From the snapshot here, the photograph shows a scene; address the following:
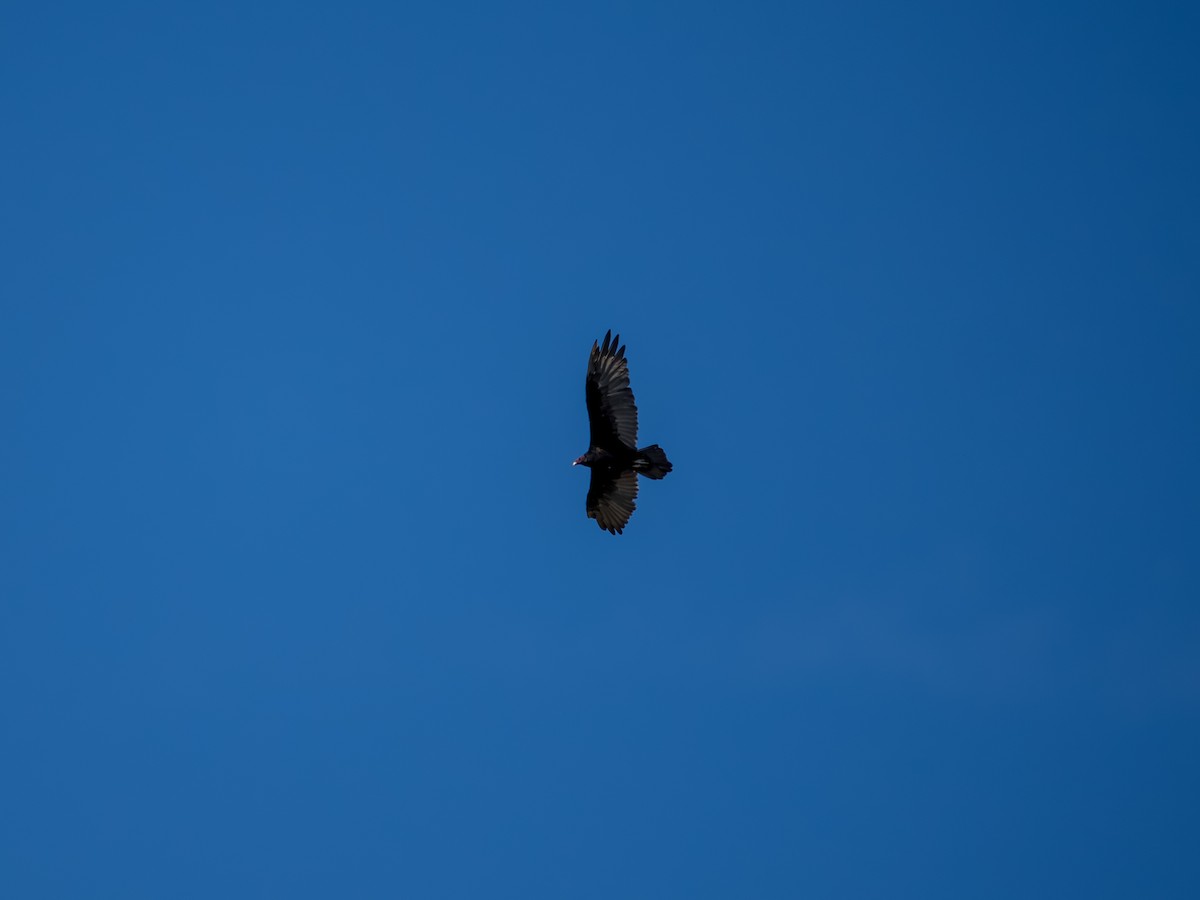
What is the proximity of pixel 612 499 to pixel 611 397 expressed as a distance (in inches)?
144

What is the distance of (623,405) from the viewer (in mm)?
45000

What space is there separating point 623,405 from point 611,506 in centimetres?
374

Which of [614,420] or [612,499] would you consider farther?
[612,499]

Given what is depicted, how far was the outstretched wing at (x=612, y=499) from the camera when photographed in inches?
1842

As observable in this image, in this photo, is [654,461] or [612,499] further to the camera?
[612,499]

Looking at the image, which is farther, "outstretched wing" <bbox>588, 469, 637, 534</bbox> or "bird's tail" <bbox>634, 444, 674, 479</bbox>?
"outstretched wing" <bbox>588, 469, 637, 534</bbox>

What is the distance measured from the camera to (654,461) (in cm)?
4459

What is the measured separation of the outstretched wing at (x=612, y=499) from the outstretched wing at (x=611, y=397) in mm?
1588

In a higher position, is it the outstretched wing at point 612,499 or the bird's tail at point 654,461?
the outstretched wing at point 612,499

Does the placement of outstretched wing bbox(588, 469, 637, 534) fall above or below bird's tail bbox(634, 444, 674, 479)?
above

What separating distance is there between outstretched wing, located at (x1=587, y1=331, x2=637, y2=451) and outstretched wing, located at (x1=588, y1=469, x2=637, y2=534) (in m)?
1.59

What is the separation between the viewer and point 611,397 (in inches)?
1770

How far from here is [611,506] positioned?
4744cm

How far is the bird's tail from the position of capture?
44531mm
